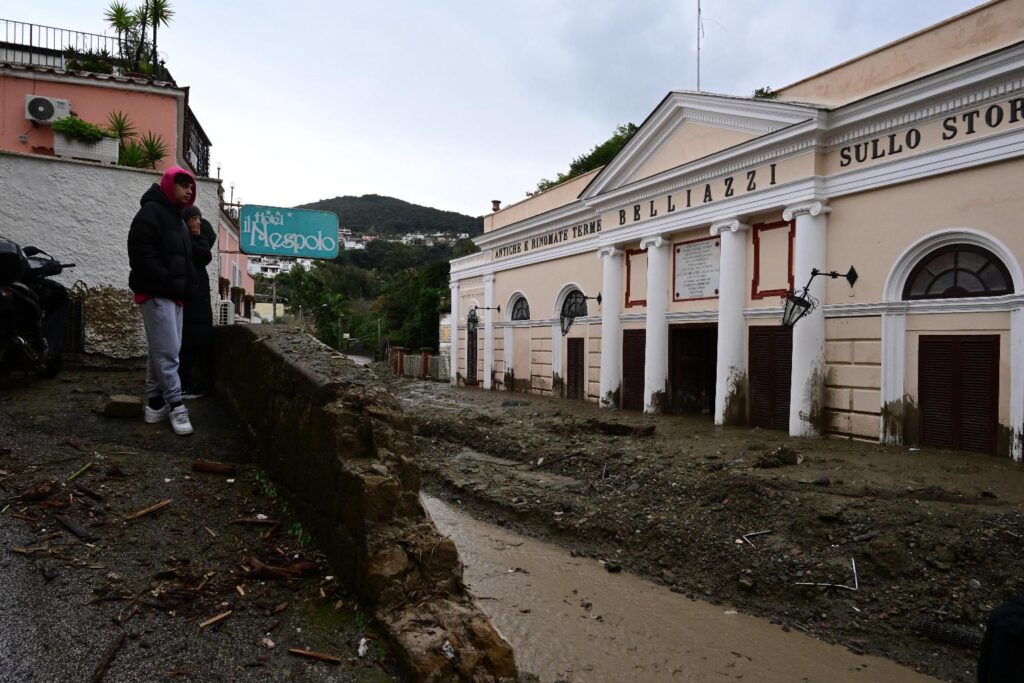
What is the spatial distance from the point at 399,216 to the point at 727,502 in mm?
117703

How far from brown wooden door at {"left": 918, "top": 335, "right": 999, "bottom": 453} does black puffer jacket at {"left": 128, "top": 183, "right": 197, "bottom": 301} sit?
10.2 m

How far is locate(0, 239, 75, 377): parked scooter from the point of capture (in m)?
5.20

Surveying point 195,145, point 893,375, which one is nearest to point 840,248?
point 893,375

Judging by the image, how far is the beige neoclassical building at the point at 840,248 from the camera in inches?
354

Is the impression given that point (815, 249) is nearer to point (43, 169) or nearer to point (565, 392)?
point (565, 392)

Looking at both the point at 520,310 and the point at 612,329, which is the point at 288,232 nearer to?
the point at 612,329

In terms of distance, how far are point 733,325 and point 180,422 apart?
10.8 metres

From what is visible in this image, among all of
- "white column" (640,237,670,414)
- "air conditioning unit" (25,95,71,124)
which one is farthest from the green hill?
"white column" (640,237,670,414)

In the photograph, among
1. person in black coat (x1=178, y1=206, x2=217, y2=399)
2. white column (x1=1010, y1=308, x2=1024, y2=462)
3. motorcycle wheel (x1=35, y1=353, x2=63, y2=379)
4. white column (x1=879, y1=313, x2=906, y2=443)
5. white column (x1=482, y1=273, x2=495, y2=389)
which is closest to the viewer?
person in black coat (x1=178, y1=206, x2=217, y2=399)

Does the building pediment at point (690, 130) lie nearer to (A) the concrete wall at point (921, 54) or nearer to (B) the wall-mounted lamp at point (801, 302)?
(A) the concrete wall at point (921, 54)

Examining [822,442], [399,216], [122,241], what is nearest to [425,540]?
[122,241]

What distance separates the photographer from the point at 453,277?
26.2 meters

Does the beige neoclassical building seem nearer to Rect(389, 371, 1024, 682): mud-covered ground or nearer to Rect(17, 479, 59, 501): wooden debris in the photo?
Rect(389, 371, 1024, 682): mud-covered ground

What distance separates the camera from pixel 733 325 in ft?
42.0
